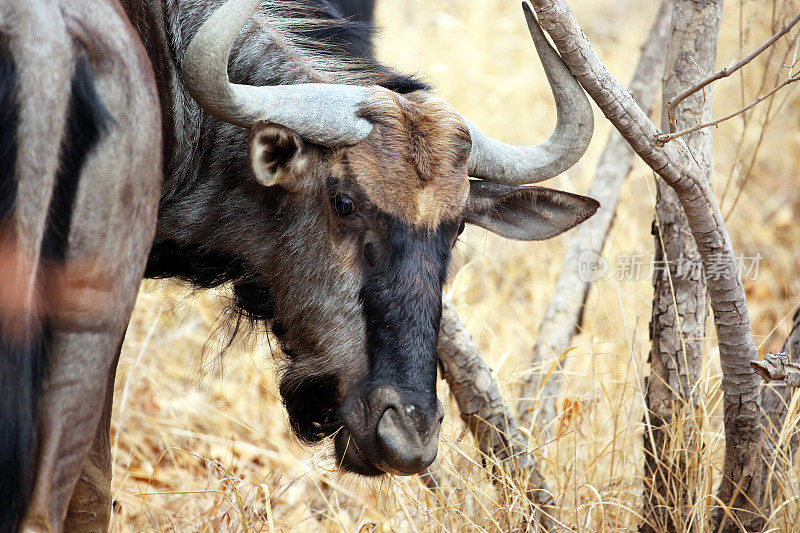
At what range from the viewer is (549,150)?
3.18 metres

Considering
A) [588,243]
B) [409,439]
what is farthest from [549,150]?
[588,243]

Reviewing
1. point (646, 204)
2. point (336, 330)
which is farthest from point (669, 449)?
point (646, 204)

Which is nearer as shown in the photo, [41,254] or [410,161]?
[41,254]

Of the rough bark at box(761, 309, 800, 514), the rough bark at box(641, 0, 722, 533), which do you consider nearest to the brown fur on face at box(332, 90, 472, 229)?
the rough bark at box(641, 0, 722, 533)

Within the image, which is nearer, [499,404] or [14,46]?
[14,46]

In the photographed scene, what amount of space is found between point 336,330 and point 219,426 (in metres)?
2.31

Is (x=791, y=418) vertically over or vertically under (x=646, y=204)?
over

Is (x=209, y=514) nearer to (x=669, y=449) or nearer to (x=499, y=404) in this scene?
(x=499, y=404)

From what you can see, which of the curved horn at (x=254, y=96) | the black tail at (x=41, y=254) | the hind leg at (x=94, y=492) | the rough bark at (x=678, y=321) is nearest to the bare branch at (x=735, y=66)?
the rough bark at (x=678, y=321)

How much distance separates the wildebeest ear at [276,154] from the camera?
270 cm

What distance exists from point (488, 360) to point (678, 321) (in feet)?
4.62

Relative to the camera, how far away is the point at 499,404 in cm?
370

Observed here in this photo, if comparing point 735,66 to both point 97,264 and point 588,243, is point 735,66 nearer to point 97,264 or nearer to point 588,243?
point 97,264

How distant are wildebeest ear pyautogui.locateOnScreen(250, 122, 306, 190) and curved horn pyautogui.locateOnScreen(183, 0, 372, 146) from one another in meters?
0.05
